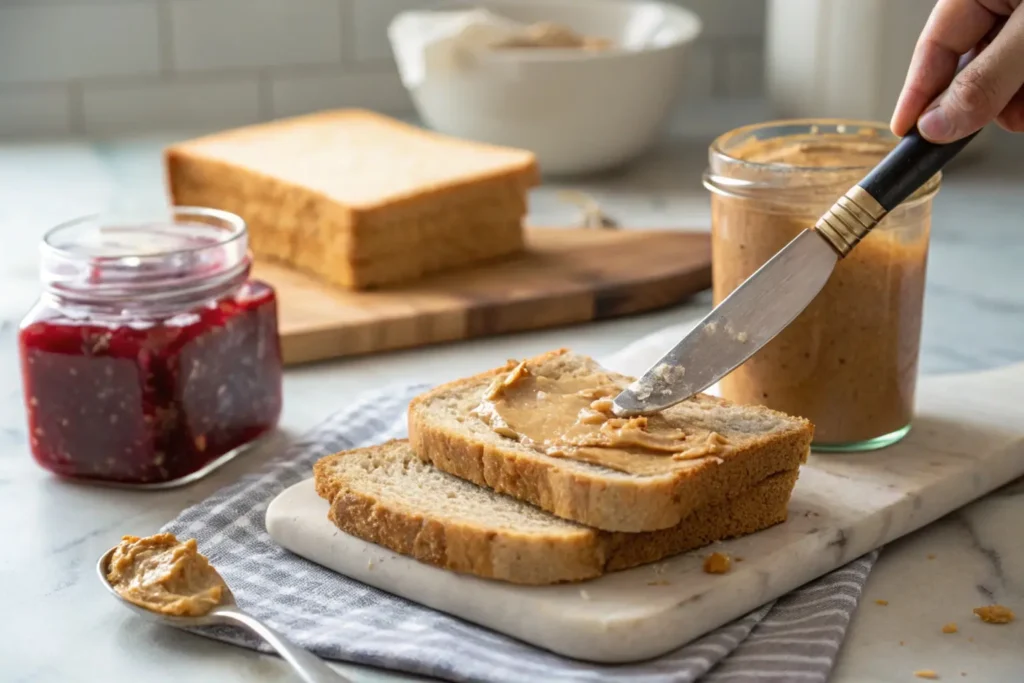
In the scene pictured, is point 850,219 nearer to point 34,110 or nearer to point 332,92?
point 332,92

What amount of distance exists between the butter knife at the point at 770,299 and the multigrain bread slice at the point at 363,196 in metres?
1.18

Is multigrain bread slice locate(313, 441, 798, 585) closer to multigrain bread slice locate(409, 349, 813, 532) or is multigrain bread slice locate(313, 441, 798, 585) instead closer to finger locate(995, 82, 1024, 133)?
multigrain bread slice locate(409, 349, 813, 532)

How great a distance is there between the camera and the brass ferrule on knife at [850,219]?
71.8 inches

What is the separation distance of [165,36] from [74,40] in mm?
285

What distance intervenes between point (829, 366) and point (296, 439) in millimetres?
902

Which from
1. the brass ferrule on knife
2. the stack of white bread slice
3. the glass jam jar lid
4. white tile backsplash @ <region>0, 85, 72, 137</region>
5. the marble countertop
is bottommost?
the marble countertop

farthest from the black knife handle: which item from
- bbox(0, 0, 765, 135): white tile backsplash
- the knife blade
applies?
bbox(0, 0, 765, 135): white tile backsplash

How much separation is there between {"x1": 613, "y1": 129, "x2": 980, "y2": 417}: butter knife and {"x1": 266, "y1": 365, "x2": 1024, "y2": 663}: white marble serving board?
0.23 metres

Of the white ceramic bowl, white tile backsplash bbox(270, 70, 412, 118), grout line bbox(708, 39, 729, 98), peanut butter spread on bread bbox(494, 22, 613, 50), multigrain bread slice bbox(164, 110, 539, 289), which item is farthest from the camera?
grout line bbox(708, 39, 729, 98)

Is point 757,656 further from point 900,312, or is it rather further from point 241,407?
point 241,407

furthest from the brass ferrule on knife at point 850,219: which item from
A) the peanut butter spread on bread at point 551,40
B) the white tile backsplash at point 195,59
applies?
the white tile backsplash at point 195,59

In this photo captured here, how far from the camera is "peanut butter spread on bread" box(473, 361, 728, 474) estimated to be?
173 centimetres

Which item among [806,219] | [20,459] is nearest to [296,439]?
[20,459]

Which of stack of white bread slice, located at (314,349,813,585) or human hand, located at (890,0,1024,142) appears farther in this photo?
human hand, located at (890,0,1024,142)
